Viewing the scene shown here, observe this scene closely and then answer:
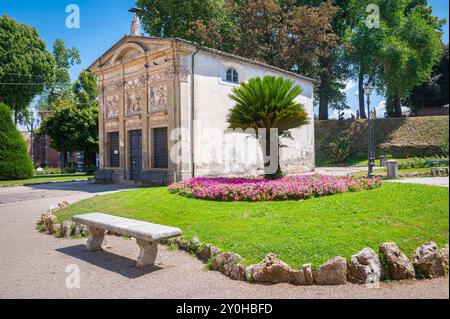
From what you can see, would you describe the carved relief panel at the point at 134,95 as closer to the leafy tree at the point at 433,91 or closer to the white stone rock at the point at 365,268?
the white stone rock at the point at 365,268

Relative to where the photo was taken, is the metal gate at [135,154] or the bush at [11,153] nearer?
the metal gate at [135,154]

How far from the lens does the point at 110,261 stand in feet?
21.8

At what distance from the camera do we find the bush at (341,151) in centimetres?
3366

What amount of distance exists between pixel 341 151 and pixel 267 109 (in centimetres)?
2269

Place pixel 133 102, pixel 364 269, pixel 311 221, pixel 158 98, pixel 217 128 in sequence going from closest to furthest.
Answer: pixel 364 269
pixel 311 221
pixel 158 98
pixel 217 128
pixel 133 102

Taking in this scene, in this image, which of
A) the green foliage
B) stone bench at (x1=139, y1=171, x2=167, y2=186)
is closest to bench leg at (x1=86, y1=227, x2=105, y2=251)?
the green foliage

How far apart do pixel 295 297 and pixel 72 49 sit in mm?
58443

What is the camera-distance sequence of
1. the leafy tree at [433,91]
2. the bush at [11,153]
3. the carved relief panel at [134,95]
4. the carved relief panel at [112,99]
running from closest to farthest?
the carved relief panel at [134,95] < the carved relief panel at [112,99] < the bush at [11,153] < the leafy tree at [433,91]

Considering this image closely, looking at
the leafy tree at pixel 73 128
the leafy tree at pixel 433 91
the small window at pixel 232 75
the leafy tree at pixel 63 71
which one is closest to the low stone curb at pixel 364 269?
the small window at pixel 232 75

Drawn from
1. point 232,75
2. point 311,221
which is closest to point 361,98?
point 232,75

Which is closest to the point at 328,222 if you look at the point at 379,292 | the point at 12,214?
the point at 379,292

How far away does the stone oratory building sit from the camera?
17.4 meters

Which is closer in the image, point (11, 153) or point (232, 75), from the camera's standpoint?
point (232, 75)

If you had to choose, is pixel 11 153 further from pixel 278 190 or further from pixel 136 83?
pixel 278 190
